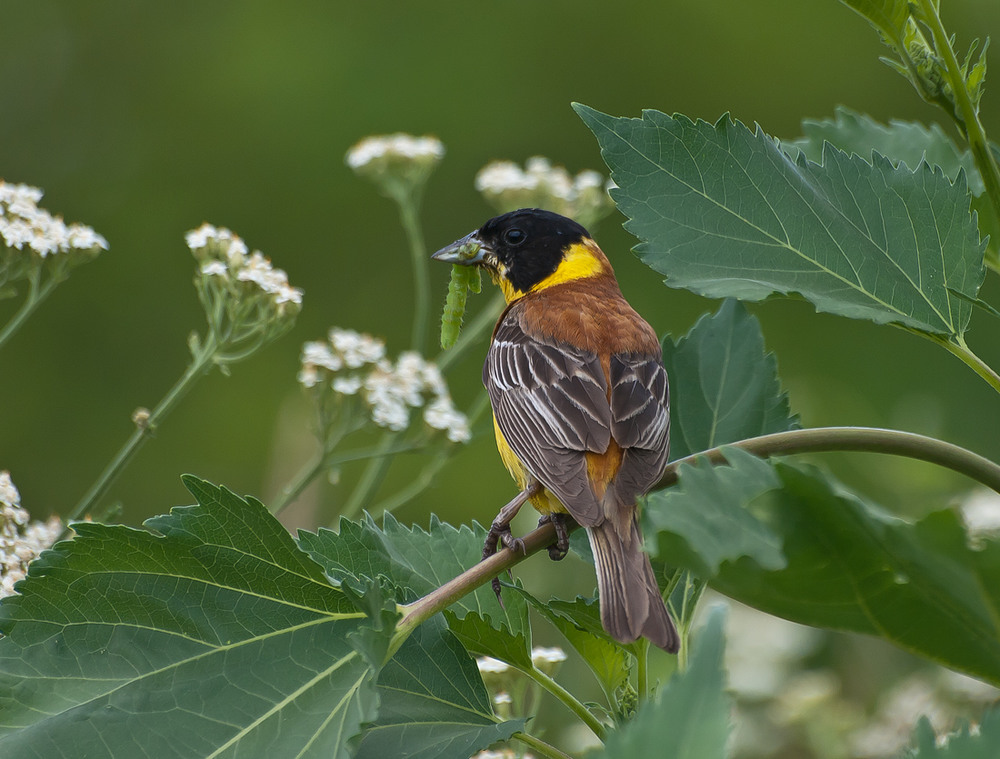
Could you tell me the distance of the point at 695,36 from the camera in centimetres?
769

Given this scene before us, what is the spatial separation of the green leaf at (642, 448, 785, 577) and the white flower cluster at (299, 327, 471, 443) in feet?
4.69

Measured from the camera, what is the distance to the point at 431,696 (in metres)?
1.35

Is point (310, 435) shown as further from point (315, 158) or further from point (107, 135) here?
point (107, 135)

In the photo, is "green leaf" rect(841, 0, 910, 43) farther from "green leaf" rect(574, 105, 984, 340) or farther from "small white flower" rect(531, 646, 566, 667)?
"small white flower" rect(531, 646, 566, 667)

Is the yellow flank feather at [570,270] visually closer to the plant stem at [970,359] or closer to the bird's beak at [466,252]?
the bird's beak at [466,252]

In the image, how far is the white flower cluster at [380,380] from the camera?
236 centimetres

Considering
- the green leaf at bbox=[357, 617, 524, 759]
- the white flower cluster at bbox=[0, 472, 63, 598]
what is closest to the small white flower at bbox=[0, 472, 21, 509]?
the white flower cluster at bbox=[0, 472, 63, 598]

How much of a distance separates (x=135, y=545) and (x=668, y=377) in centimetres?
86

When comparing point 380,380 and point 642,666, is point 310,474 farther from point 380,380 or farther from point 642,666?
point 642,666

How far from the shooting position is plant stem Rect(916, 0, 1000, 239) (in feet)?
4.06

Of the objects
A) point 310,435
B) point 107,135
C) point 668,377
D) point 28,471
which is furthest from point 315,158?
point 668,377

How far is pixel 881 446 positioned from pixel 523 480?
104 cm

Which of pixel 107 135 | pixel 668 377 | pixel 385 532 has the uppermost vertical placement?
pixel 107 135

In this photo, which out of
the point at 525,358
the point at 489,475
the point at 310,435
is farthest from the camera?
the point at 489,475
